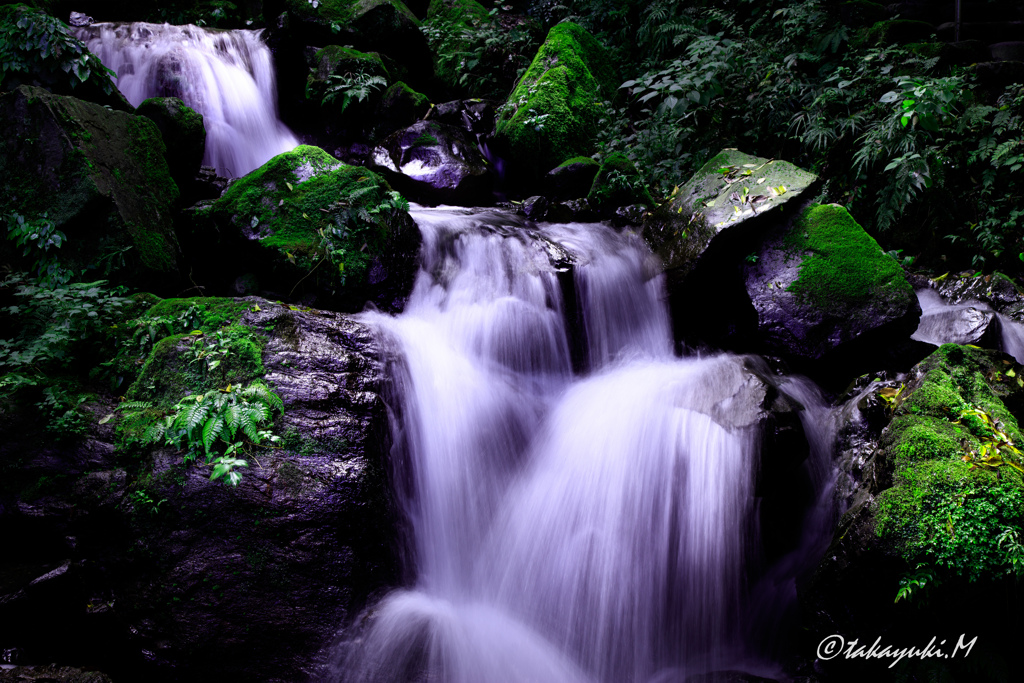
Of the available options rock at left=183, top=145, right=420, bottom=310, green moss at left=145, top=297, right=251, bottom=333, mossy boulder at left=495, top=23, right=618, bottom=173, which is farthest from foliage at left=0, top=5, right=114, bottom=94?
mossy boulder at left=495, top=23, right=618, bottom=173

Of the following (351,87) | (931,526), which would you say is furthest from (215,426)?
(351,87)

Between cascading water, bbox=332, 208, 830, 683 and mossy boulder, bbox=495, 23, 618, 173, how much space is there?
158 inches

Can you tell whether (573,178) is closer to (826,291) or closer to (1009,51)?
(826,291)

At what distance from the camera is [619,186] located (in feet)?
22.5

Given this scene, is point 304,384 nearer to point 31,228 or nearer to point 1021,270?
point 31,228

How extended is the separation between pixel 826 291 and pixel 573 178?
3.77 metres

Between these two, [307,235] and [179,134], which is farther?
[179,134]

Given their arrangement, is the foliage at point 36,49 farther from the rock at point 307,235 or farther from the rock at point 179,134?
the rock at point 307,235

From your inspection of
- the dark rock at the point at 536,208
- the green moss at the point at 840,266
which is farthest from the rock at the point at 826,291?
the dark rock at the point at 536,208

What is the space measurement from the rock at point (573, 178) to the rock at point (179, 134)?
441cm

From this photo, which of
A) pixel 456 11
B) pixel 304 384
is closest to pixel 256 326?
pixel 304 384

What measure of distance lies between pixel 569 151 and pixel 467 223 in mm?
3033

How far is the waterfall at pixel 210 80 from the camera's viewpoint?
736 cm

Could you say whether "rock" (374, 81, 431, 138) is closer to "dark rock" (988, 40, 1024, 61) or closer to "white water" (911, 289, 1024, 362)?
"white water" (911, 289, 1024, 362)
